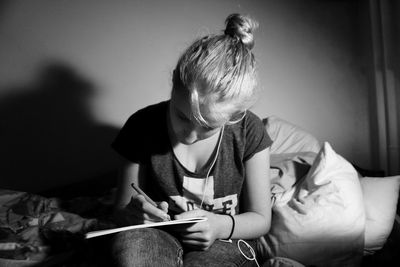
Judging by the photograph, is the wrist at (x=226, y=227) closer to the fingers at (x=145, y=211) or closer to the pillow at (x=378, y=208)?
the fingers at (x=145, y=211)

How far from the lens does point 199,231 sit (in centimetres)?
73

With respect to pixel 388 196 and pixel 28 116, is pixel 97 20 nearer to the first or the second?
pixel 28 116

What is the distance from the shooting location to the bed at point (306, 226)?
32.9 inches

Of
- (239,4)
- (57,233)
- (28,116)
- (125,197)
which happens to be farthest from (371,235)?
(28,116)

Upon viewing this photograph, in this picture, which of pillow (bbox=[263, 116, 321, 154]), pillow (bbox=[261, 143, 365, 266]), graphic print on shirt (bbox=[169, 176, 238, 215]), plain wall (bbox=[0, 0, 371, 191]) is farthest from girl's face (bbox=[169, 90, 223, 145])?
plain wall (bbox=[0, 0, 371, 191])

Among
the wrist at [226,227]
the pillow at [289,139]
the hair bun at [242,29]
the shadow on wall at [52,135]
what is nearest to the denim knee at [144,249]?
the wrist at [226,227]

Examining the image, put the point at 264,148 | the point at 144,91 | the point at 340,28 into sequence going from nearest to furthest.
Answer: the point at 264,148, the point at 340,28, the point at 144,91

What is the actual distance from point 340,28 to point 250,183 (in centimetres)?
89

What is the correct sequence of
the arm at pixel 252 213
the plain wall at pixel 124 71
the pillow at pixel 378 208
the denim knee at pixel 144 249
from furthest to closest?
the plain wall at pixel 124 71 < the pillow at pixel 378 208 < the arm at pixel 252 213 < the denim knee at pixel 144 249

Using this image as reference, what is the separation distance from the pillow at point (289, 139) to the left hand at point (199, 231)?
55 centimetres

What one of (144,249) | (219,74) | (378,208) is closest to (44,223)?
(144,249)

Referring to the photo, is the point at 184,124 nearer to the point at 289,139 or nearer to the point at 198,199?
the point at 198,199

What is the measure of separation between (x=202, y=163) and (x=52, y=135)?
95cm

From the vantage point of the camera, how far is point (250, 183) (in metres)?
0.87
